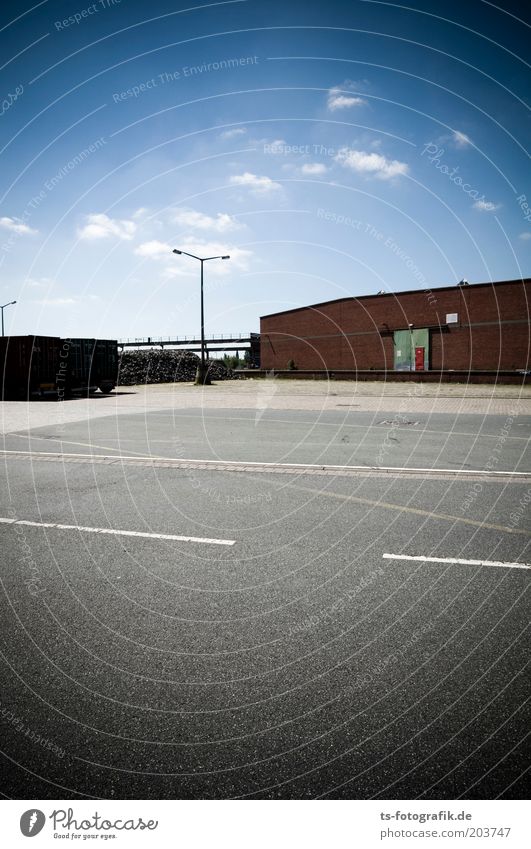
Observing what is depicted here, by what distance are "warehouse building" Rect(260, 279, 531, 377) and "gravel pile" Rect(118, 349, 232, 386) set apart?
10.0 metres

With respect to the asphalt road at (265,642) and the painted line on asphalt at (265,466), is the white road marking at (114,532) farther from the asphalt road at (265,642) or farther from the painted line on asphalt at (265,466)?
the painted line on asphalt at (265,466)

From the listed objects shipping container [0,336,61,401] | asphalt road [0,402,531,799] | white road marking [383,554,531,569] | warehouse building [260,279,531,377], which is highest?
warehouse building [260,279,531,377]

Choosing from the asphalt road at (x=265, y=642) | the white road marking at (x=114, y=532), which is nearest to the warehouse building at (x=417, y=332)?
the asphalt road at (x=265, y=642)

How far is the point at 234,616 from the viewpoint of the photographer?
12.2ft

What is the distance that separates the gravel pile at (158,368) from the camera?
4826 cm

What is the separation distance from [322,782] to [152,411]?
61.9 ft

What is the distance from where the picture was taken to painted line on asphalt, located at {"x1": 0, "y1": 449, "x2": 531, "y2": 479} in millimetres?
8445

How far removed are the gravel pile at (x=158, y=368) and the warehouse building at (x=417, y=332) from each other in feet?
32.8

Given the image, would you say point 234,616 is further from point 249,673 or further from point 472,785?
point 472,785

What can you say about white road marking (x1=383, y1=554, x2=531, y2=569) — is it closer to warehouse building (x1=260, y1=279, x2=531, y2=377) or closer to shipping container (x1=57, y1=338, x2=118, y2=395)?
shipping container (x1=57, y1=338, x2=118, y2=395)

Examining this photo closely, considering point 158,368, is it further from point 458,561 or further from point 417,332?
point 458,561

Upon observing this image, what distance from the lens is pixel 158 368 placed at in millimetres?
52281

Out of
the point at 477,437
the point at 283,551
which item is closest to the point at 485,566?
the point at 283,551

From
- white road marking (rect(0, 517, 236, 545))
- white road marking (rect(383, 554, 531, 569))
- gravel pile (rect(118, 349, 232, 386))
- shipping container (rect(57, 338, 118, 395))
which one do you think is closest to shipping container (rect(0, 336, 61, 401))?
shipping container (rect(57, 338, 118, 395))
